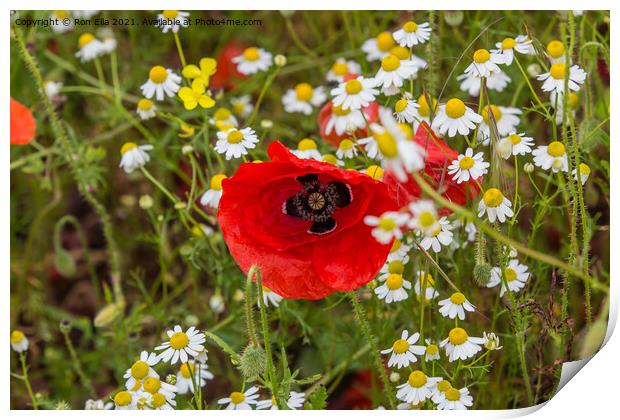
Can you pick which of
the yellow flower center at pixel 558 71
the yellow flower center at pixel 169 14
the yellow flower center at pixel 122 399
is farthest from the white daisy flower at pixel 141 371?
the yellow flower center at pixel 558 71

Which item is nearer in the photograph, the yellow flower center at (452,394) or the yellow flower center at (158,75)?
the yellow flower center at (452,394)

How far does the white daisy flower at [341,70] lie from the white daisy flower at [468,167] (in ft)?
1.12

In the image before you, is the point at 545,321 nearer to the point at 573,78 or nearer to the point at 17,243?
the point at 573,78

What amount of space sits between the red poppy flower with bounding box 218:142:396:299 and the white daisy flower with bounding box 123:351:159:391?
0.49 ft

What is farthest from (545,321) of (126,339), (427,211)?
(126,339)

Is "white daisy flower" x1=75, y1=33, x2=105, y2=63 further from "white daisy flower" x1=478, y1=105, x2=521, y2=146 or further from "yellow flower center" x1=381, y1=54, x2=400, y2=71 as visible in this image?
"white daisy flower" x1=478, y1=105, x2=521, y2=146

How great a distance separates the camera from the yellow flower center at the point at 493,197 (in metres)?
0.96

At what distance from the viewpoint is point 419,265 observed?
1.08 m

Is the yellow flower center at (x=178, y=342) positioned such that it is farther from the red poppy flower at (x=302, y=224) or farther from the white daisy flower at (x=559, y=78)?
the white daisy flower at (x=559, y=78)

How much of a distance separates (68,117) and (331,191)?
2.35ft

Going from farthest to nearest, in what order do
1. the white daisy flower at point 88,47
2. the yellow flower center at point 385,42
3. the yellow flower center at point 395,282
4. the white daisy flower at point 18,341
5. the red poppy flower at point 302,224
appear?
1. the white daisy flower at point 88,47
2. the yellow flower center at point 385,42
3. the white daisy flower at point 18,341
4. the yellow flower center at point 395,282
5. the red poppy flower at point 302,224

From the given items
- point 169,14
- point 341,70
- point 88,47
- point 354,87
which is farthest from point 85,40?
point 354,87

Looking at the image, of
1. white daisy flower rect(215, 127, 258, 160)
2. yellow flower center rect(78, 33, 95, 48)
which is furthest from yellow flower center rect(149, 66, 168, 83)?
yellow flower center rect(78, 33, 95, 48)

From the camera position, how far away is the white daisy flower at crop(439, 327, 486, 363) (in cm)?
101
